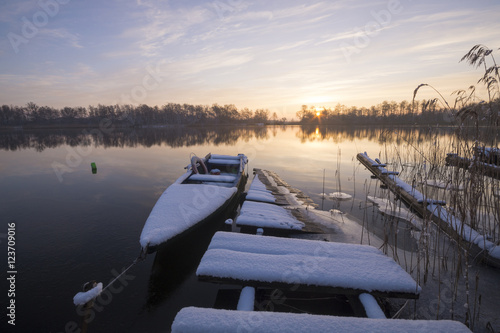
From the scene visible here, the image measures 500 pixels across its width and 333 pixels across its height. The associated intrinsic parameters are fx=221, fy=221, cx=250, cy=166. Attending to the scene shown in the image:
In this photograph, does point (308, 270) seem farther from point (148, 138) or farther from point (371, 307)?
point (148, 138)

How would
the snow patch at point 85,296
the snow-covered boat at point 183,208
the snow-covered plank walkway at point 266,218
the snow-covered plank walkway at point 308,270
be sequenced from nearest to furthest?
the snow patch at point 85,296, the snow-covered plank walkway at point 308,270, the snow-covered boat at point 183,208, the snow-covered plank walkway at point 266,218

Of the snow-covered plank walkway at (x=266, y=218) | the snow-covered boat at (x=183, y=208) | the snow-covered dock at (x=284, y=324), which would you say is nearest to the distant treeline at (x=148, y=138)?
the snow-covered plank walkway at (x=266, y=218)

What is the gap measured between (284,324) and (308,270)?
134 cm

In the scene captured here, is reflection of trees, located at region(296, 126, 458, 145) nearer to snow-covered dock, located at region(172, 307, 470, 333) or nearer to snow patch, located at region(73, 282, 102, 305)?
snow-covered dock, located at region(172, 307, 470, 333)

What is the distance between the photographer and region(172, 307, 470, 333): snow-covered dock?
263 cm

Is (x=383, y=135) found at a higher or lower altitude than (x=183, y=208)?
higher

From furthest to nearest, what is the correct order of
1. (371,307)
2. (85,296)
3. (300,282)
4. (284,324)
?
(300,282)
(371,307)
(85,296)
(284,324)

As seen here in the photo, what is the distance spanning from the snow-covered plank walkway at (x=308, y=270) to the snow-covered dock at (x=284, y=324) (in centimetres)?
85

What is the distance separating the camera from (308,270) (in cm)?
390

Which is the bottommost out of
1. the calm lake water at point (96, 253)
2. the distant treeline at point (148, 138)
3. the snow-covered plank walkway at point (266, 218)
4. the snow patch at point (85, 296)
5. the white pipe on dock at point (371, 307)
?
the calm lake water at point (96, 253)

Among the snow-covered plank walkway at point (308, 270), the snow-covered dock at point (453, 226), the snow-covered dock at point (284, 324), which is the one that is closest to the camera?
the snow-covered dock at point (284, 324)

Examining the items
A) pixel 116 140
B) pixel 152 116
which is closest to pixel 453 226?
pixel 116 140

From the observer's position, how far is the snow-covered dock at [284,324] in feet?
8.64

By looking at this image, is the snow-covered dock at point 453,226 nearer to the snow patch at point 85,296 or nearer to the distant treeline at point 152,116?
the snow patch at point 85,296
